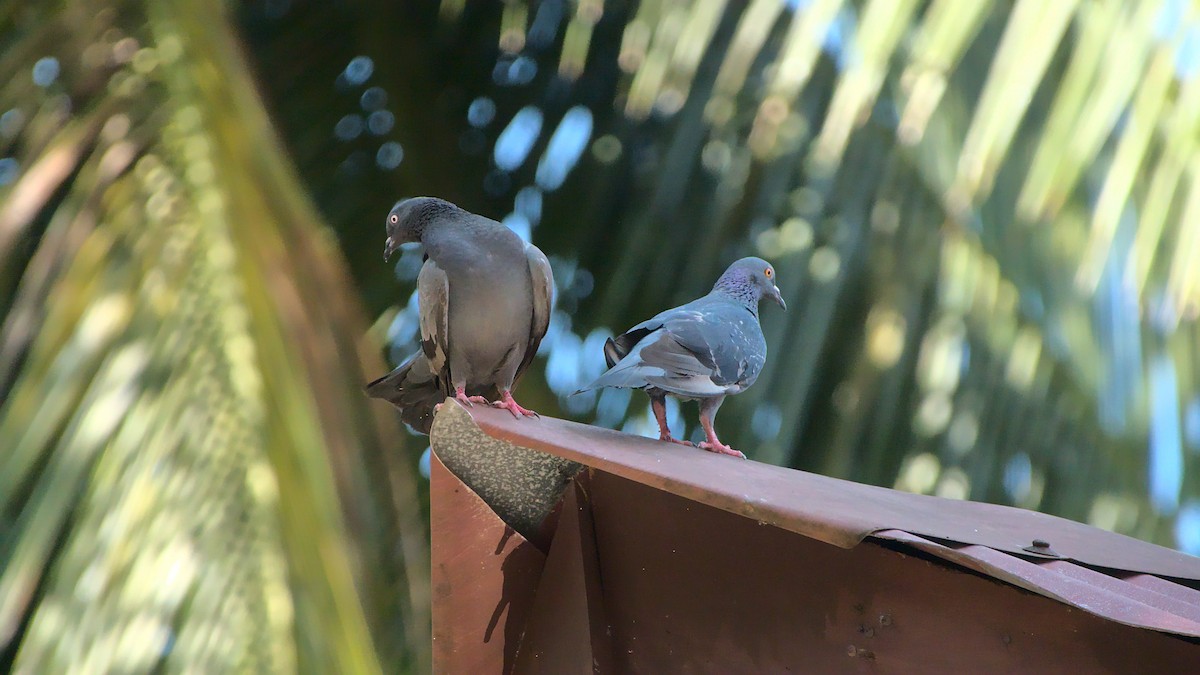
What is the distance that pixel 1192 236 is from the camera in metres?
2.06

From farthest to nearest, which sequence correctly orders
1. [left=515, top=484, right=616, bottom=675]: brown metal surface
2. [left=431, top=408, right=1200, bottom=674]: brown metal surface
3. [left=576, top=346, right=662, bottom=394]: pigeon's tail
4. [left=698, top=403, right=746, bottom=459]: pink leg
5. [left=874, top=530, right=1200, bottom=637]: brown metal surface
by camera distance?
[left=698, top=403, right=746, bottom=459]: pink leg
[left=515, top=484, right=616, bottom=675]: brown metal surface
[left=576, top=346, right=662, bottom=394]: pigeon's tail
[left=431, top=408, right=1200, bottom=674]: brown metal surface
[left=874, top=530, right=1200, bottom=637]: brown metal surface

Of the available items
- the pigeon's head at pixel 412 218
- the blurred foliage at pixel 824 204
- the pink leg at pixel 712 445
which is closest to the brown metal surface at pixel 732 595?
the pink leg at pixel 712 445

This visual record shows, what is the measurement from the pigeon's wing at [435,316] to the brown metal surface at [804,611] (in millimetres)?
788

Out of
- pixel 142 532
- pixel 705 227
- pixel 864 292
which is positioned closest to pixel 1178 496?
pixel 864 292

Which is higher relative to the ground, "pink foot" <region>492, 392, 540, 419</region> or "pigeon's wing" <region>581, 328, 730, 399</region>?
"pigeon's wing" <region>581, 328, 730, 399</region>

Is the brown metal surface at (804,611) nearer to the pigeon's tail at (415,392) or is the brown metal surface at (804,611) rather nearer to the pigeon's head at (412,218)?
the pigeon's tail at (415,392)

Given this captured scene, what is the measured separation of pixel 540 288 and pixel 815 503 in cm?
148

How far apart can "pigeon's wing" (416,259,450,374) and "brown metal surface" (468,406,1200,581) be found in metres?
0.87

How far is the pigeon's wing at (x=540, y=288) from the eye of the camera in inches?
129

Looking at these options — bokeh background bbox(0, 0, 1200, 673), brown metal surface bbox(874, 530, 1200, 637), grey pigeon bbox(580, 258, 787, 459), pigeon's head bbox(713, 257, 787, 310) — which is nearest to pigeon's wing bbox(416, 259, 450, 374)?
bokeh background bbox(0, 0, 1200, 673)

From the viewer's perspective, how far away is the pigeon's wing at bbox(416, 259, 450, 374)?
3.22 m

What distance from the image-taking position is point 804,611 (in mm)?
2299

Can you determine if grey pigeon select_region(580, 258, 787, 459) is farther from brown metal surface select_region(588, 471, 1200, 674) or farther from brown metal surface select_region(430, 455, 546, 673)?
brown metal surface select_region(430, 455, 546, 673)

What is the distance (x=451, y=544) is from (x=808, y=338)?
1516 mm
